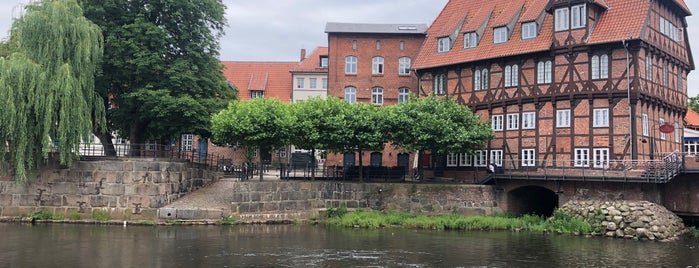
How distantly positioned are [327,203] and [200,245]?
11867mm

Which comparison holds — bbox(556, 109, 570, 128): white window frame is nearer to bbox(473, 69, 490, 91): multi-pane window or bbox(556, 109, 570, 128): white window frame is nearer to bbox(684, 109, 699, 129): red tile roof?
bbox(473, 69, 490, 91): multi-pane window

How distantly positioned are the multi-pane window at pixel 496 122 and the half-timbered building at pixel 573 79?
0.21 feet

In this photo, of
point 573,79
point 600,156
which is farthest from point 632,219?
point 573,79

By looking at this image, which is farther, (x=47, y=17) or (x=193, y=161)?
(x=193, y=161)

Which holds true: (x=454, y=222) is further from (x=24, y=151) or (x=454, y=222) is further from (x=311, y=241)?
(x=24, y=151)

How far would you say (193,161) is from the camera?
123 feet

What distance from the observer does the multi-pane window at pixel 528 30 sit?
39.0 m

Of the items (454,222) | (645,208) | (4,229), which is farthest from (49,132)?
(645,208)

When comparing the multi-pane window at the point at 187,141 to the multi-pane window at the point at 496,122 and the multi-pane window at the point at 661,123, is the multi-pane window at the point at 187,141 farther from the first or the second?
the multi-pane window at the point at 661,123

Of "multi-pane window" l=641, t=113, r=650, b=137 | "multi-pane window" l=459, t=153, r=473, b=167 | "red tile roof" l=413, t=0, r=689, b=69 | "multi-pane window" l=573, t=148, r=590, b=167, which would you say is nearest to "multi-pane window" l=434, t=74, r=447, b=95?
"red tile roof" l=413, t=0, r=689, b=69

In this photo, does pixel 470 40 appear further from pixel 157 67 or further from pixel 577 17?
pixel 157 67

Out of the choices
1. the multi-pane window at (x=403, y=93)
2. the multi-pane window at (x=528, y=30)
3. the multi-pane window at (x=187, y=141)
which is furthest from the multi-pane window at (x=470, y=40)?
the multi-pane window at (x=187, y=141)

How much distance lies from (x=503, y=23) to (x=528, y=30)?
1984mm

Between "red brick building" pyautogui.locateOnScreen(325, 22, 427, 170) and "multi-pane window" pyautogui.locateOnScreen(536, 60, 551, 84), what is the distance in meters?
11.1
